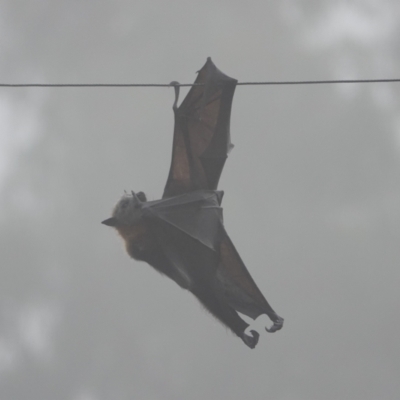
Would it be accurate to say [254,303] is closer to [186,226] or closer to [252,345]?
[252,345]

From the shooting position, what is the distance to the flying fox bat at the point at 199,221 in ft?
63.5

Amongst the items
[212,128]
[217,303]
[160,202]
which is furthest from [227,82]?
[217,303]

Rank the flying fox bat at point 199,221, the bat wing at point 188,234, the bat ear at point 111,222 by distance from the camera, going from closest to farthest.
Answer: the bat wing at point 188,234
the flying fox bat at point 199,221
the bat ear at point 111,222

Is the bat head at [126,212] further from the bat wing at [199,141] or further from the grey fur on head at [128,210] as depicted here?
the bat wing at [199,141]

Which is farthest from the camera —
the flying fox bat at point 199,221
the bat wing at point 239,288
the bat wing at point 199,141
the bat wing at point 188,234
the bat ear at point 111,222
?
the bat wing at point 199,141

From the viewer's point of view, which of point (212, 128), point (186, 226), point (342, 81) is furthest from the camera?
point (212, 128)

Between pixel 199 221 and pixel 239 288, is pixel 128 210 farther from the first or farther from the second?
pixel 239 288

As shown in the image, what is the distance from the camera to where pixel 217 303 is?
20031 mm

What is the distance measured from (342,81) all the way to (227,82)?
123 inches

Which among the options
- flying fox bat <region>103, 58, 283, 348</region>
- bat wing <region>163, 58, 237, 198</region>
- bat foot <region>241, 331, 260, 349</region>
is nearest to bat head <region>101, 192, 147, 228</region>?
flying fox bat <region>103, 58, 283, 348</region>

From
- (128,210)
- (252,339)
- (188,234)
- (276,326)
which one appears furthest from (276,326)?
(128,210)

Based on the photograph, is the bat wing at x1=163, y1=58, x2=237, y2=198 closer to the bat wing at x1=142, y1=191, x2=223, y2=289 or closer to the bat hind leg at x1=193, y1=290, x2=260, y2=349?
the bat wing at x1=142, y1=191, x2=223, y2=289

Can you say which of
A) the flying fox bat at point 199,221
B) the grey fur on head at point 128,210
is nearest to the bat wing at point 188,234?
the flying fox bat at point 199,221

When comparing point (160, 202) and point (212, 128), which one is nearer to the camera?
point (160, 202)
